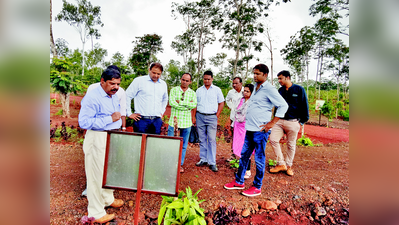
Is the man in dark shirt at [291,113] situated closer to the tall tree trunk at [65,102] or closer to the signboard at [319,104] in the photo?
the signboard at [319,104]

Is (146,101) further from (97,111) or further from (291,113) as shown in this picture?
(291,113)

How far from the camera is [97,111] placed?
6.31ft

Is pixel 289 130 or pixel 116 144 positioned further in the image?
pixel 289 130

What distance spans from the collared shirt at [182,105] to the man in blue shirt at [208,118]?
264 millimetres

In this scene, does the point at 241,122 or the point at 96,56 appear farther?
the point at 96,56

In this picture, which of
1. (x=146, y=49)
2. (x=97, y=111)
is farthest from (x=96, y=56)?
(x=97, y=111)

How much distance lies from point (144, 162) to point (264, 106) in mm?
1816

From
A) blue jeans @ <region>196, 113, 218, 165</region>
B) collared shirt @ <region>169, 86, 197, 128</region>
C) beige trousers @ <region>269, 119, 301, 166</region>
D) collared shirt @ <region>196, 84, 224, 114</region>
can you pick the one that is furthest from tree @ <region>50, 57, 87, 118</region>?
beige trousers @ <region>269, 119, 301, 166</region>

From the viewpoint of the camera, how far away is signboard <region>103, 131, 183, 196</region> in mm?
1674

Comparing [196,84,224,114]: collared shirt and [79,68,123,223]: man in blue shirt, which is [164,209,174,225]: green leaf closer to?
[79,68,123,223]: man in blue shirt
